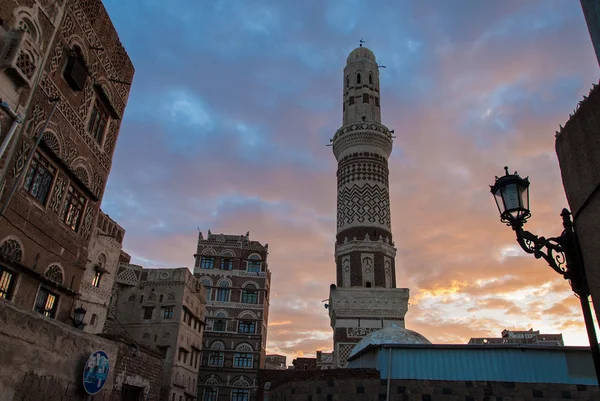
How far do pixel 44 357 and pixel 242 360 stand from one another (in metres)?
29.7

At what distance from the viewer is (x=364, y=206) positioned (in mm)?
32031

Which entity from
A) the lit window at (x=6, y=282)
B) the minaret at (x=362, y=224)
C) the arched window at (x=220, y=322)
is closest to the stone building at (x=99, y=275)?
the lit window at (x=6, y=282)

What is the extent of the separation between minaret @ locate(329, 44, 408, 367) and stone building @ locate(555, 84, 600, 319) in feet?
83.5

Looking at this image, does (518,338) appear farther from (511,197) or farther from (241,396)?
(511,197)

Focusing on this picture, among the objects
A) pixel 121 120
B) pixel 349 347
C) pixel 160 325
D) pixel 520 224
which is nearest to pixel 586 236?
pixel 520 224

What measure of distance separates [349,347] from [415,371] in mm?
14184

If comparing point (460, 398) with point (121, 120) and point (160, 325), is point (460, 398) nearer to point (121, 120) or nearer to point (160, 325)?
point (121, 120)

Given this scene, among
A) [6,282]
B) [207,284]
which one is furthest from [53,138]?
[207,284]

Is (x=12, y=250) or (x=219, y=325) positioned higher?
(x=219, y=325)

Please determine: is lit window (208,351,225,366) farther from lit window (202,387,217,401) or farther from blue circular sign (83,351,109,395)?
blue circular sign (83,351,109,395)

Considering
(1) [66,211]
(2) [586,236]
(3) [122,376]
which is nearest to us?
(2) [586,236]

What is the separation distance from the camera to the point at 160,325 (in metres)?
30.9

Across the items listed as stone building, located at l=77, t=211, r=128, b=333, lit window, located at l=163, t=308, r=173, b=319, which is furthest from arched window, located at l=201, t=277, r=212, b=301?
stone building, located at l=77, t=211, r=128, b=333

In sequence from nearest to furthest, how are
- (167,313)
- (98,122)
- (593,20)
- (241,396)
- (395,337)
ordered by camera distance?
(593,20) < (98,122) < (395,337) < (167,313) < (241,396)
